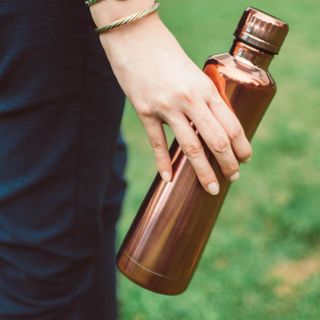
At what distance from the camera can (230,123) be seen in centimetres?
98

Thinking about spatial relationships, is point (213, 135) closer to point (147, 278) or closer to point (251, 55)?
point (251, 55)

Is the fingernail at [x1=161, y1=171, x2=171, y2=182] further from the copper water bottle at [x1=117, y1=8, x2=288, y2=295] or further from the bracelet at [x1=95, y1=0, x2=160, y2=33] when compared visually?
the bracelet at [x1=95, y1=0, x2=160, y2=33]

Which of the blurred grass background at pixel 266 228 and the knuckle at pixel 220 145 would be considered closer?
the knuckle at pixel 220 145

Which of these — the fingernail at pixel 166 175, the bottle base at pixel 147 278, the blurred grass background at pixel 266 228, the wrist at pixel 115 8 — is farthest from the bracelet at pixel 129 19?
the blurred grass background at pixel 266 228

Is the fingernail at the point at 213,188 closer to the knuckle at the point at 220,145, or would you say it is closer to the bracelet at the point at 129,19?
the knuckle at the point at 220,145

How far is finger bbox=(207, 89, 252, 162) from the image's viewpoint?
→ 970 millimetres

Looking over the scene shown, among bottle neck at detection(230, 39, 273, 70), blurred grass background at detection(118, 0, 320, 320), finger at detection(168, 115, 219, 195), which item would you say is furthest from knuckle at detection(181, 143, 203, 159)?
blurred grass background at detection(118, 0, 320, 320)

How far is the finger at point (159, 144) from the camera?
0.98 metres

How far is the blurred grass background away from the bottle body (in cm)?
67

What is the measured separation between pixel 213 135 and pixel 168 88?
0.09 metres

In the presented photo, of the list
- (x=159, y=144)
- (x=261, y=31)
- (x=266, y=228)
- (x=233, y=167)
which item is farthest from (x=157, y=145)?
(x=266, y=228)

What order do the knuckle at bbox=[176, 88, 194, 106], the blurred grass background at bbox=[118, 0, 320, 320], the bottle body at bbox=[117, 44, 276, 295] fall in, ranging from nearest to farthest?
the knuckle at bbox=[176, 88, 194, 106]
the bottle body at bbox=[117, 44, 276, 295]
the blurred grass background at bbox=[118, 0, 320, 320]

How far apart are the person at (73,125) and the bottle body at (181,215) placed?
30 millimetres

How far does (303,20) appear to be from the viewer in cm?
390
